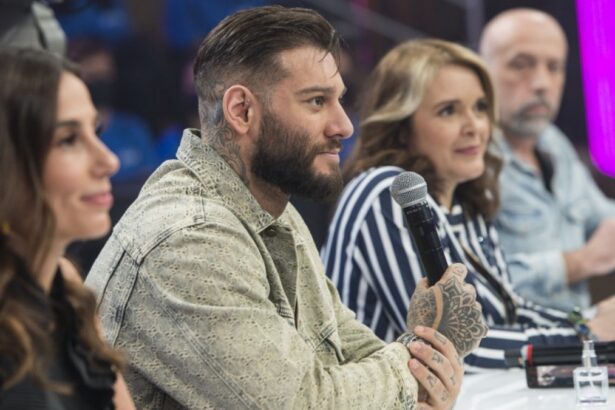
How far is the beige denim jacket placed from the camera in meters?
1.51

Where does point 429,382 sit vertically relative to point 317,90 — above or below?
below

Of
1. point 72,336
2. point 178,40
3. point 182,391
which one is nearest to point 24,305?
point 72,336

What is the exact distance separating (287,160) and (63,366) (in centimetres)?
57

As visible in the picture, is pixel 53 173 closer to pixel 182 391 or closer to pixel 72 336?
pixel 72 336

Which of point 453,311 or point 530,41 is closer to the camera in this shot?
point 453,311

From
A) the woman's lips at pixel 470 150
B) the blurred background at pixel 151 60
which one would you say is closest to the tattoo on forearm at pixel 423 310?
the woman's lips at pixel 470 150

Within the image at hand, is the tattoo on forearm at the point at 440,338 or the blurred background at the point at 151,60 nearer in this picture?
the tattoo on forearm at the point at 440,338

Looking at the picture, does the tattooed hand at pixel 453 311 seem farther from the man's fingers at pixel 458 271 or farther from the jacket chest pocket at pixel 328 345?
the jacket chest pocket at pixel 328 345

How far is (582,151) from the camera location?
4.51m

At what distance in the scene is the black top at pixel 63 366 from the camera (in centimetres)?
122

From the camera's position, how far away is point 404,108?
2562mm

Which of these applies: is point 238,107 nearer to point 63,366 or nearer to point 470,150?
point 63,366

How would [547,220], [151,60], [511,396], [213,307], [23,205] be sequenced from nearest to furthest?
[23,205] → [213,307] → [511,396] → [547,220] → [151,60]

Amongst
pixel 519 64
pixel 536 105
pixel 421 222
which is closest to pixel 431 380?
pixel 421 222
